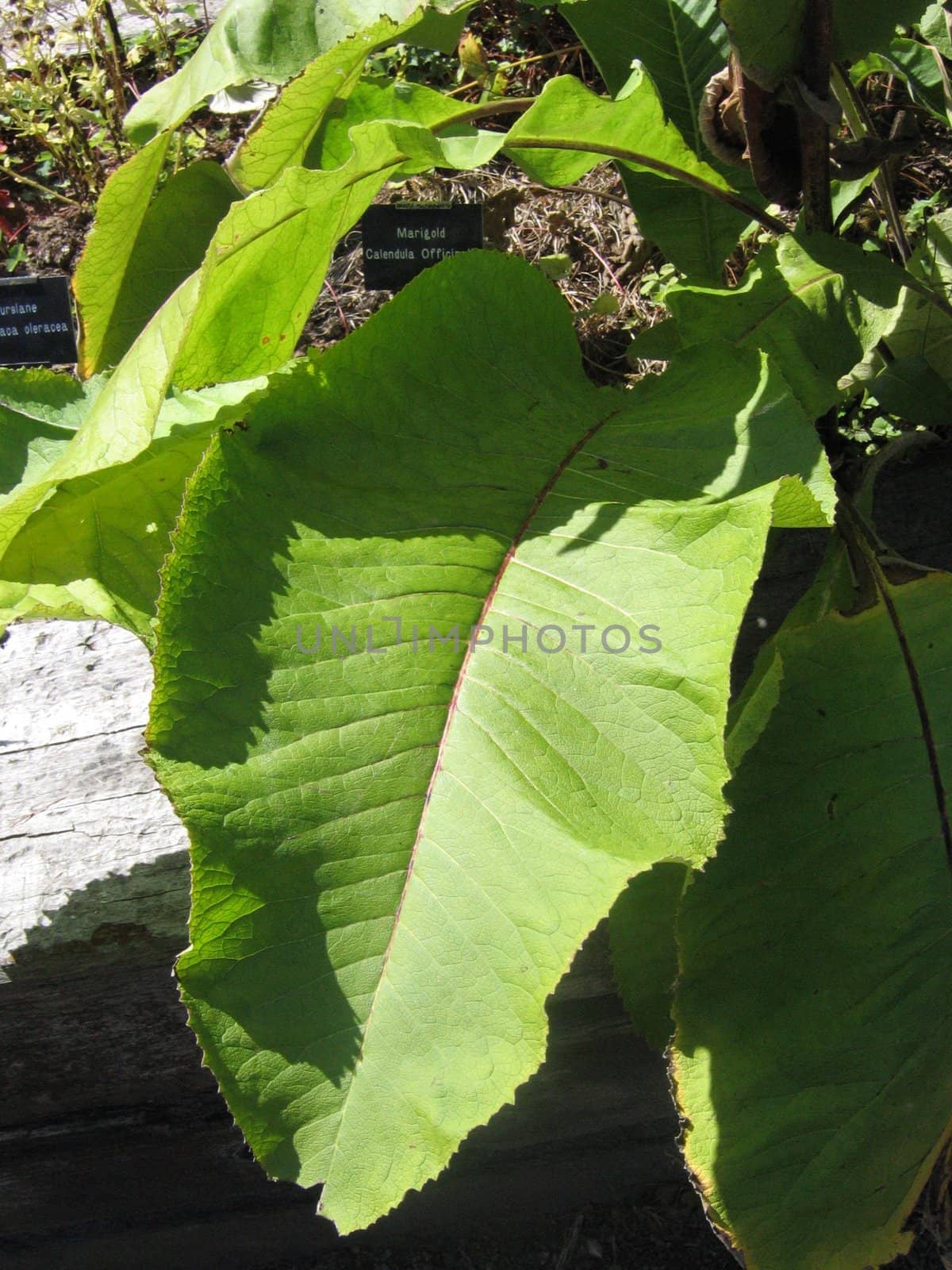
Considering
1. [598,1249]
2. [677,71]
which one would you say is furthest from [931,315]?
[598,1249]

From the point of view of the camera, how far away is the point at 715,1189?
965mm

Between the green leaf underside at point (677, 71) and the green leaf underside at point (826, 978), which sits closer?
the green leaf underside at point (826, 978)

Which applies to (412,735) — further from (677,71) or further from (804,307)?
(677,71)

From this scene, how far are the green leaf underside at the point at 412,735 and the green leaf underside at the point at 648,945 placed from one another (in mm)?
351

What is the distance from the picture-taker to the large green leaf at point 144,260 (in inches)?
48.4

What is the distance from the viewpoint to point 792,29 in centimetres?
102

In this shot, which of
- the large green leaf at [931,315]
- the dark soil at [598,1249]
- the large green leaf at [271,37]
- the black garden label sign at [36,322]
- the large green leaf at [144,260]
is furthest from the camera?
the dark soil at [598,1249]

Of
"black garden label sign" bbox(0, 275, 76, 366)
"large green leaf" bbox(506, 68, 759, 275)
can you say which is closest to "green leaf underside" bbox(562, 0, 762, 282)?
"large green leaf" bbox(506, 68, 759, 275)

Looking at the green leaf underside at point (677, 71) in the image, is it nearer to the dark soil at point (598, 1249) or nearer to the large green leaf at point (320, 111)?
the large green leaf at point (320, 111)

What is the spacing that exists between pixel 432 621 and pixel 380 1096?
0.37 meters

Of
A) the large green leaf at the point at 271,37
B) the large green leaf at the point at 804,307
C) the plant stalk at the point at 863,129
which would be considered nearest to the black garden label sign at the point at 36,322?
the large green leaf at the point at 271,37

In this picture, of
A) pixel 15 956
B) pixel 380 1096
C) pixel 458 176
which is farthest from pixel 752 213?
pixel 15 956

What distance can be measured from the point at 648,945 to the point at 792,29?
36.3 inches

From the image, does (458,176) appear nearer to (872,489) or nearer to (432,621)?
(872,489)
